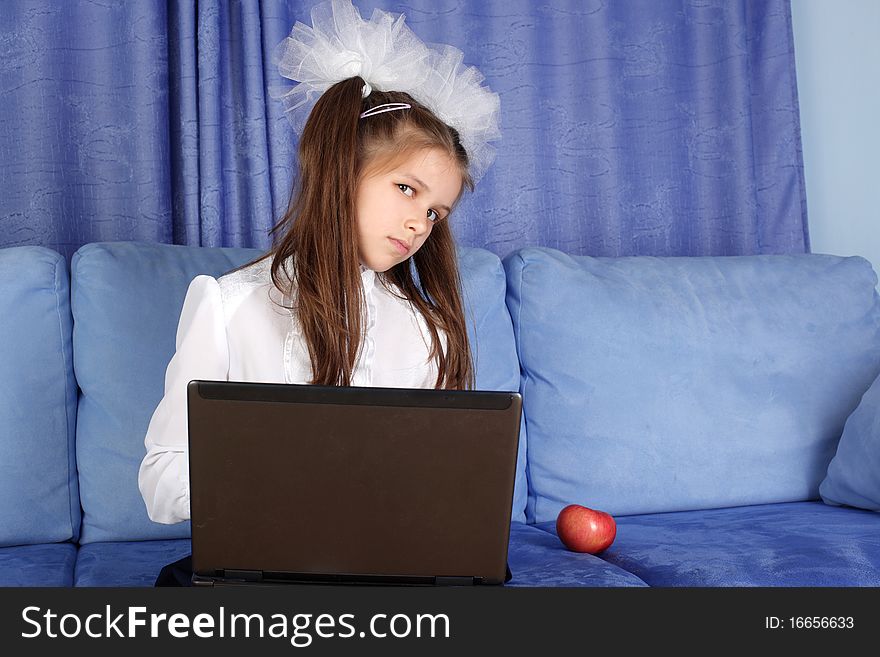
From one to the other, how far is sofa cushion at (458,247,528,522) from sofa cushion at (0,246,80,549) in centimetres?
68

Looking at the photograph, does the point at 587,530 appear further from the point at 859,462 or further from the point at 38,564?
the point at 38,564

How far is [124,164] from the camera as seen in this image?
1854mm

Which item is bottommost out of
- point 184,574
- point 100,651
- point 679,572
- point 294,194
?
point 679,572

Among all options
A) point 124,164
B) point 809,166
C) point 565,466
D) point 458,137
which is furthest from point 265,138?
point 809,166

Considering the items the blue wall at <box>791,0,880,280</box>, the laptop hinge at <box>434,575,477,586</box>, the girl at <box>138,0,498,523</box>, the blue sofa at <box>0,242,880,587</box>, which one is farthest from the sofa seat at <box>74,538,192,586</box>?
the blue wall at <box>791,0,880,280</box>

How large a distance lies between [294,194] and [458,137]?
27 cm

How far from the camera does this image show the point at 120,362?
1.51 m

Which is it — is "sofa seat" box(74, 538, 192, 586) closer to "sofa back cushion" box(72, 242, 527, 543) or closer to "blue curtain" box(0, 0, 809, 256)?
"sofa back cushion" box(72, 242, 527, 543)

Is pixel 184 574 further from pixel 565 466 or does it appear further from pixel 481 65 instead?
pixel 481 65

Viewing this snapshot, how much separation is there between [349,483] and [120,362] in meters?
0.81

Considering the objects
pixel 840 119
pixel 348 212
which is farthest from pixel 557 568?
pixel 840 119

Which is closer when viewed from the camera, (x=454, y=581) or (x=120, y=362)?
(x=454, y=581)

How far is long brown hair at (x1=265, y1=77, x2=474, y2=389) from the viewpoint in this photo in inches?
49.8

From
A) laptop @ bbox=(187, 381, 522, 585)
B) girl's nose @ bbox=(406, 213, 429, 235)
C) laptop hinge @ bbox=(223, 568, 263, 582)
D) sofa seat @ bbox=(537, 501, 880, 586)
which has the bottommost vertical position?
sofa seat @ bbox=(537, 501, 880, 586)
